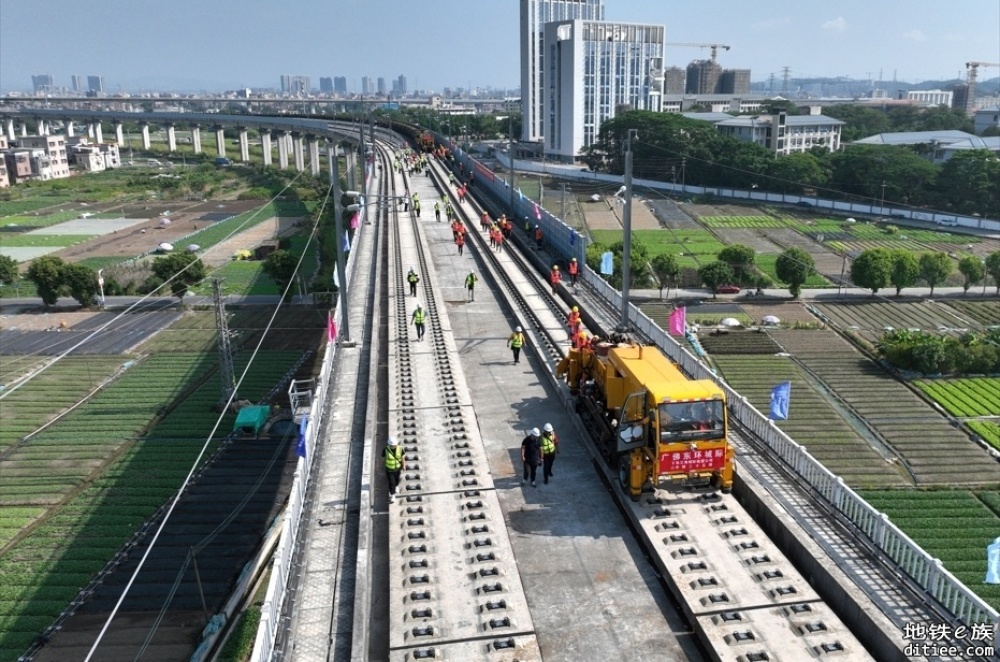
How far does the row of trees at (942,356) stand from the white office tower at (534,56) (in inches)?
4078

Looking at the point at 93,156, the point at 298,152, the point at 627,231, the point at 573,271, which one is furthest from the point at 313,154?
the point at 627,231

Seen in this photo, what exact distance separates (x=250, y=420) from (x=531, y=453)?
20.8 m

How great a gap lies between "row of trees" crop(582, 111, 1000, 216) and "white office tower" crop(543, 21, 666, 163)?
14.2m

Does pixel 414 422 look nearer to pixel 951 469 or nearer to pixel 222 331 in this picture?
pixel 222 331

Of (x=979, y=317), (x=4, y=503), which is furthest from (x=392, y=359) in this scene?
(x=979, y=317)

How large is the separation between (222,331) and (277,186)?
95.1 meters

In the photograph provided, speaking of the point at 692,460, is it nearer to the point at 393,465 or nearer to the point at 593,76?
the point at 393,465

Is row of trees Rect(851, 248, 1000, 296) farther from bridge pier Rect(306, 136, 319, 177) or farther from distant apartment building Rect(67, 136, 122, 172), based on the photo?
distant apartment building Rect(67, 136, 122, 172)

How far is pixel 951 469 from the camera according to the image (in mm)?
28656

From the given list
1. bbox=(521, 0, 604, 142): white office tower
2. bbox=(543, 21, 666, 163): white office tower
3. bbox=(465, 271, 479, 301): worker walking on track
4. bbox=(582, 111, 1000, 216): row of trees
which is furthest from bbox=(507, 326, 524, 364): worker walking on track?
bbox=(521, 0, 604, 142): white office tower

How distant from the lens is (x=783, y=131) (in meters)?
107

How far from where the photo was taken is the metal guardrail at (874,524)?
9.23 meters

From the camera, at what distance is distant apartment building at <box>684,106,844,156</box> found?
105625 millimetres

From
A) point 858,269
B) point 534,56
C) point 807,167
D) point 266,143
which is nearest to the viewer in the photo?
point 858,269
